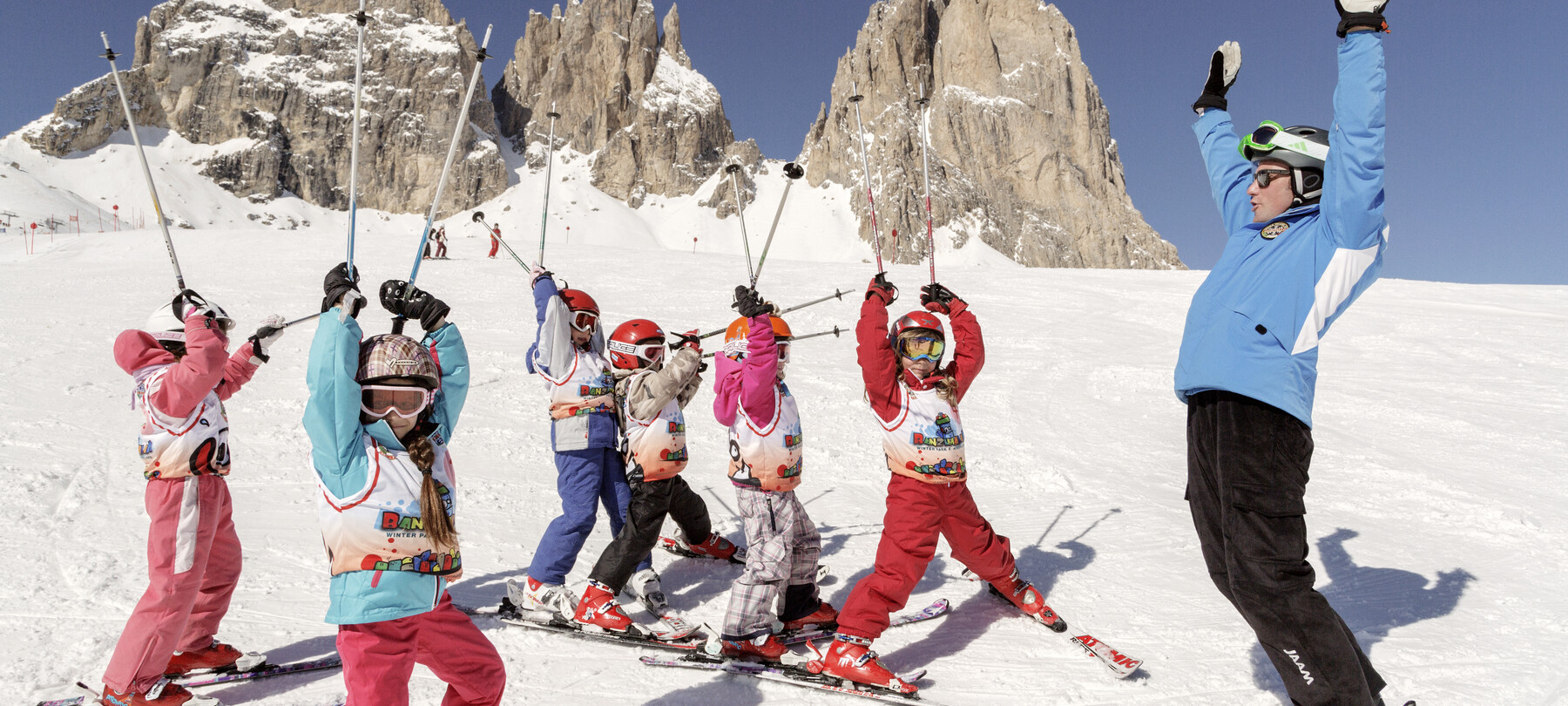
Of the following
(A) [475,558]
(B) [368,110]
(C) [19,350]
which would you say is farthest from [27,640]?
(B) [368,110]

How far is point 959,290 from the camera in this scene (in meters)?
17.9

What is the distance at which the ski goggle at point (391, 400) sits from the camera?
8.64ft

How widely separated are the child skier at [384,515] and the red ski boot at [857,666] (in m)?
1.60

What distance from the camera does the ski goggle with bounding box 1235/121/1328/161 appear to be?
286 centimetres

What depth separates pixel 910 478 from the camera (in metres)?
4.12

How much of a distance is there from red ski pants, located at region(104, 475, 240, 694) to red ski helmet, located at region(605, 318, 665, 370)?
6.91ft

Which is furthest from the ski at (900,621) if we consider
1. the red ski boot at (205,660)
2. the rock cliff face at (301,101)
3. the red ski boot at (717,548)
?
the rock cliff face at (301,101)

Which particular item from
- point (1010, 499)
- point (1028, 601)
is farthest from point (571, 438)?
point (1010, 499)

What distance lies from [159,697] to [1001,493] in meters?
6.24

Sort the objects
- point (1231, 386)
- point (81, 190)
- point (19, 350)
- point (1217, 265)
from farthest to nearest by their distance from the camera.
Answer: point (81, 190)
point (19, 350)
point (1217, 265)
point (1231, 386)

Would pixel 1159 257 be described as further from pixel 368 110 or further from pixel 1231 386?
pixel 1231 386

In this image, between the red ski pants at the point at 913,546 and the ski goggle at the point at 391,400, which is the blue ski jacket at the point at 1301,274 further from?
the ski goggle at the point at 391,400

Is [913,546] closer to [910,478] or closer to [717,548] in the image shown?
[910,478]

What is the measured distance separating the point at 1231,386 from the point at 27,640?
5393mm
